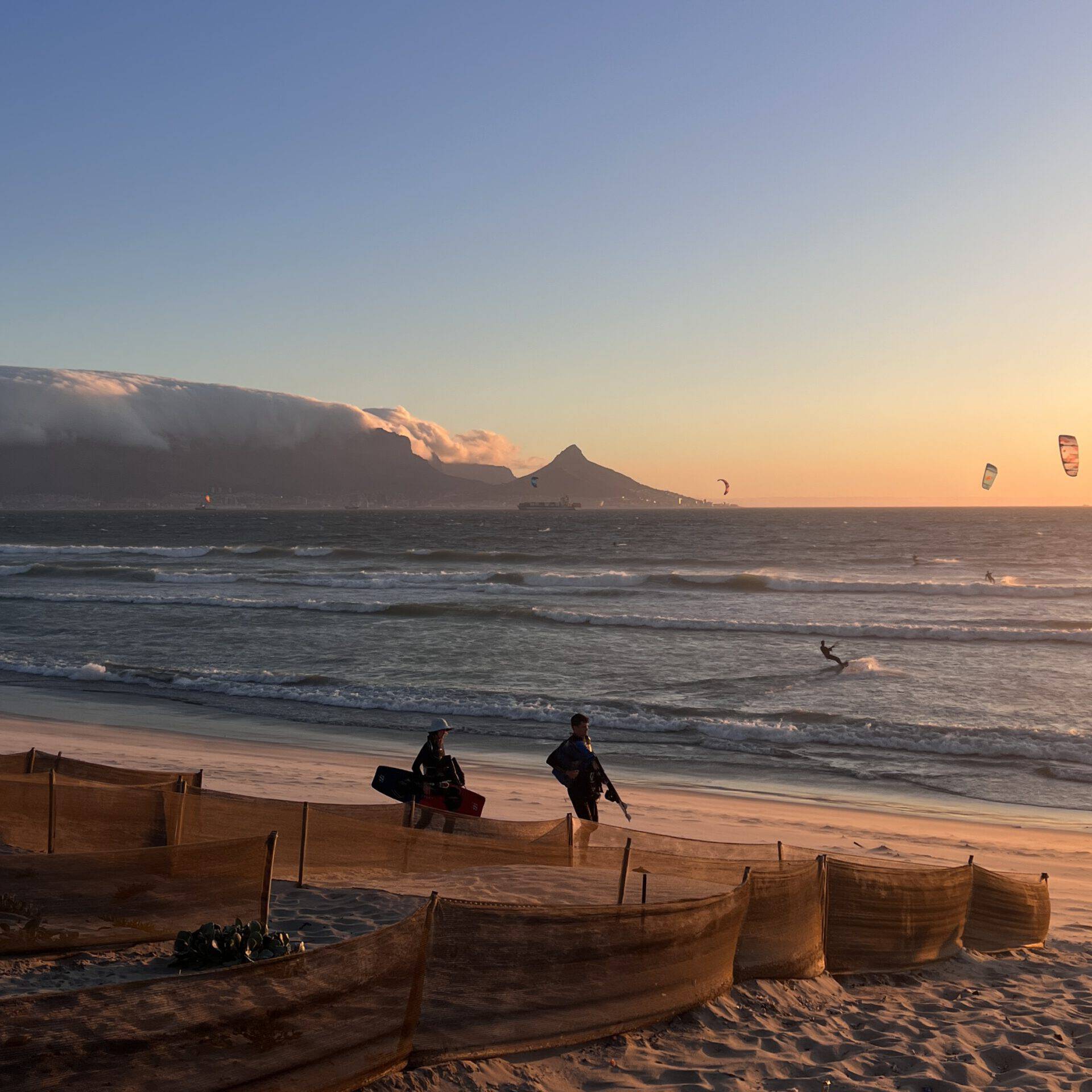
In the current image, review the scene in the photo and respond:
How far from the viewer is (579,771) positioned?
30.1ft

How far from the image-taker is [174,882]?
5.94 meters

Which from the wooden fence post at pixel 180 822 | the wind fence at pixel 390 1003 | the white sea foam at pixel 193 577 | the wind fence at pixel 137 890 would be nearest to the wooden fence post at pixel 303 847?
the wooden fence post at pixel 180 822

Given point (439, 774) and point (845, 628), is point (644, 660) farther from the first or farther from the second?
point (439, 774)

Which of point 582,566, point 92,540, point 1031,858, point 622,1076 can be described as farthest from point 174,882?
point 92,540

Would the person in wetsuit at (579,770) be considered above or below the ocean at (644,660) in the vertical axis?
above

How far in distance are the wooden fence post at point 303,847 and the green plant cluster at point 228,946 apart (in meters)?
1.61

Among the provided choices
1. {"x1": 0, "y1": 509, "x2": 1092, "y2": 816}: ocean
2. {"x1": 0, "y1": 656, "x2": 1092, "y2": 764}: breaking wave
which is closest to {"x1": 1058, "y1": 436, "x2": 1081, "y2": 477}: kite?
A: {"x1": 0, "y1": 509, "x2": 1092, "y2": 816}: ocean

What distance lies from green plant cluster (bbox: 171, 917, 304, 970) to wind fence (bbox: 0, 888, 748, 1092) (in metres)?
1.12

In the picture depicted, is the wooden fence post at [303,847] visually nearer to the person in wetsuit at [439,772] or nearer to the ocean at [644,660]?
the person in wetsuit at [439,772]

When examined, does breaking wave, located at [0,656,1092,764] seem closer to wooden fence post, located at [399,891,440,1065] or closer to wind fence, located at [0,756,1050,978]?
wind fence, located at [0,756,1050,978]

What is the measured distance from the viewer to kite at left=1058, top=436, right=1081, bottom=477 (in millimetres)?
33688

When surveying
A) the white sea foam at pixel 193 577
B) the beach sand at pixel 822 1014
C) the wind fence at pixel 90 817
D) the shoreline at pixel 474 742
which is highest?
the wind fence at pixel 90 817

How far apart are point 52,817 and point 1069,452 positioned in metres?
36.1

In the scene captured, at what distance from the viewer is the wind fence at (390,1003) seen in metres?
3.61
